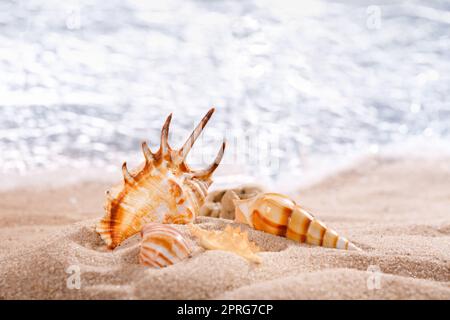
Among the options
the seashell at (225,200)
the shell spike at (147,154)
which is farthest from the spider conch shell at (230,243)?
the seashell at (225,200)

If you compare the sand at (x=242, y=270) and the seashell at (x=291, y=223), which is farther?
the seashell at (x=291, y=223)

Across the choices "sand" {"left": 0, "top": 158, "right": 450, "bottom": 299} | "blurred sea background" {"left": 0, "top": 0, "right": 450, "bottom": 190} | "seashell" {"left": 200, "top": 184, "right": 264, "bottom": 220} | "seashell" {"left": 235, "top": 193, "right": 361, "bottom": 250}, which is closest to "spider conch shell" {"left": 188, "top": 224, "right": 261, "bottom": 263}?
"sand" {"left": 0, "top": 158, "right": 450, "bottom": 299}

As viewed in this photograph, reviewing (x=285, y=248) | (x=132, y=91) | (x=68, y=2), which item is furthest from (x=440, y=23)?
(x=285, y=248)

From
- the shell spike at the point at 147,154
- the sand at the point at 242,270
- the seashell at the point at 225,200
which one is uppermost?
the shell spike at the point at 147,154

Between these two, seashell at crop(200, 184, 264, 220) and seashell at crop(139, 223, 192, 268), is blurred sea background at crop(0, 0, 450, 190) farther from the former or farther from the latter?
seashell at crop(139, 223, 192, 268)

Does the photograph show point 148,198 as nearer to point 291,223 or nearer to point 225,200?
point 291,223

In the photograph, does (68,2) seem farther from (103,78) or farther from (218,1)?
(218,1)

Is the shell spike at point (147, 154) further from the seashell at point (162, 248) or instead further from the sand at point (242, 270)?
the seashell at point (162, 248)
